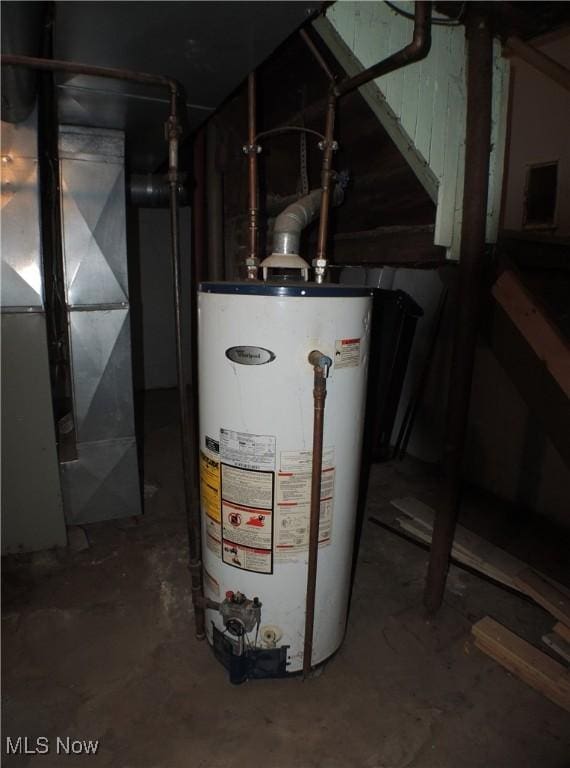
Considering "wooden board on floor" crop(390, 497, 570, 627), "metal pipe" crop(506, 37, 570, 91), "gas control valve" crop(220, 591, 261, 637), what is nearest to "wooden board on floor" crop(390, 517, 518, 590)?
"wooden board on floor" crop(390, 497, 570, 627)

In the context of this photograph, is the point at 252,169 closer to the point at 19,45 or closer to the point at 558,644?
the point at 19,45

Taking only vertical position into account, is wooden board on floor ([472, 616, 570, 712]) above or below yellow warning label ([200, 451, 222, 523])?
below

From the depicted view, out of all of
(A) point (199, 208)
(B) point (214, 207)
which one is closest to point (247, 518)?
(B) point (214, 207)

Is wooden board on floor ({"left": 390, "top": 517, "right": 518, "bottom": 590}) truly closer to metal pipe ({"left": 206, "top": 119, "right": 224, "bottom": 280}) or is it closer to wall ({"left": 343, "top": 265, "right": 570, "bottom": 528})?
wall ({"left": 343, "top": 265, "right": 570, "bottom": 528})

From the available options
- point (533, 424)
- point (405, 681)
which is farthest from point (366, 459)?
point (405, 681)

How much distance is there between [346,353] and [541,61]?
1.35 m

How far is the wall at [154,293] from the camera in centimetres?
539

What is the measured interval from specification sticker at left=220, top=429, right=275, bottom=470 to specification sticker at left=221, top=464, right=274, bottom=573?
2 cm

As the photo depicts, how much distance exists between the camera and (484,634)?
73.3 inches

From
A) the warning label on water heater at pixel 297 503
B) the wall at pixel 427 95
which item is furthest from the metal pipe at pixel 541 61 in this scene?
the warning label on water heater at pixel 297 503

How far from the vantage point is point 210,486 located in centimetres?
156

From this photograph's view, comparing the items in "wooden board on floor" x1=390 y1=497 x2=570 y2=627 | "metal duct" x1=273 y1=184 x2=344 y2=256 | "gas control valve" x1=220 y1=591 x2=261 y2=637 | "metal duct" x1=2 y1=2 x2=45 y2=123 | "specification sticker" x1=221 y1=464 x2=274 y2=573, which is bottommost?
"wooden board on floor" x1=390 y1=497 x2=570 y2=627

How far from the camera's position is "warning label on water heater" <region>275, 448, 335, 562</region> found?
1426mm

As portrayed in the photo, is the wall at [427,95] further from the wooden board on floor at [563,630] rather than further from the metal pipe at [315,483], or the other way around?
the wooden board on floor at [563,630]
